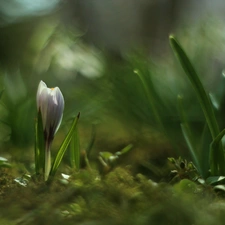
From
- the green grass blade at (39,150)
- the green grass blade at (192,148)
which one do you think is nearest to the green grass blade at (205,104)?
the green grass blade at (192,148)

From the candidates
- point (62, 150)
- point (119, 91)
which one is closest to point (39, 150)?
point (62, 150)

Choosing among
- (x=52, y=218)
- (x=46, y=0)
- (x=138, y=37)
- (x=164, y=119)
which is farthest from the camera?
(x=138, y=37)

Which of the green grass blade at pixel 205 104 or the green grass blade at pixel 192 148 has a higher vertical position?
the green grass blade at pixel 205 104

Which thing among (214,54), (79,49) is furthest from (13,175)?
(79,49)

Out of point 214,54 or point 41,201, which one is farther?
point 214,54

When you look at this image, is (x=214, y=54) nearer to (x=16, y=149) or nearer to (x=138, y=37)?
(x=16, y=149)

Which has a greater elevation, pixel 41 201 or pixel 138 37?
pixel 41 201

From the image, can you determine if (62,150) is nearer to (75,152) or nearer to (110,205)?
(75,152)

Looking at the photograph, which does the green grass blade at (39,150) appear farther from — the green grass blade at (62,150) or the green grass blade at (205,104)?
the green grass blade at (205,104)

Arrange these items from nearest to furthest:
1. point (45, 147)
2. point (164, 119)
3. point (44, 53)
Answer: point (45, 147), point (164, 119), point (44, 53)
